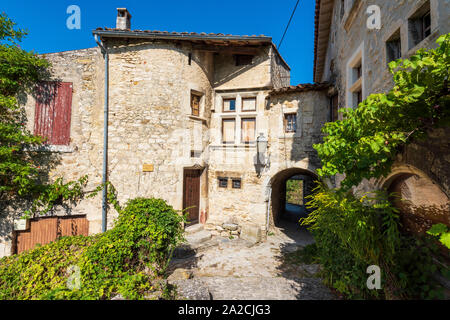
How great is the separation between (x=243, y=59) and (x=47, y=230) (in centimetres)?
936

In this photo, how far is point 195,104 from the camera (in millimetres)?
7723

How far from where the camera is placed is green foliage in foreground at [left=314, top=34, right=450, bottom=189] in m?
1.51

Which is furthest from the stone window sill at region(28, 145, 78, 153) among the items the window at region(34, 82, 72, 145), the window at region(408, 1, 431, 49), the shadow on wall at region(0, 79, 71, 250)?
the window at region(408, 1, 431, 49)

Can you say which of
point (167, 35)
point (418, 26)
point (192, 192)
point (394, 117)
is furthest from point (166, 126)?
point (418, 26)

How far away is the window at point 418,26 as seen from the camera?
2.68 meters

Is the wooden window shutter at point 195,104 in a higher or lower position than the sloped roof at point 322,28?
lower

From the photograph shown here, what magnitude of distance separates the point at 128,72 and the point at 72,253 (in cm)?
569

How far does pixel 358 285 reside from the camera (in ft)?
11.0

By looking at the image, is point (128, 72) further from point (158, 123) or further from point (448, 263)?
point (448, 263)

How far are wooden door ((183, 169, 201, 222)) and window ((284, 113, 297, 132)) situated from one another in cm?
390

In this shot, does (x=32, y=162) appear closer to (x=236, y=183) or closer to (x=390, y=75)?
(x=236, y=183)

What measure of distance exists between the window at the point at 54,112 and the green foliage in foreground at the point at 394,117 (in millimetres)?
7811

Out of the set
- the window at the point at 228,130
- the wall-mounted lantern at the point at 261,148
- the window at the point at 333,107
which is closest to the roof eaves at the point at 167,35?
the window at the point at 228,130

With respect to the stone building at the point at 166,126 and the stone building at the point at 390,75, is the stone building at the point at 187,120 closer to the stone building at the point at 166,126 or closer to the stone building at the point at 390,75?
the stone building at the point at 166,126
